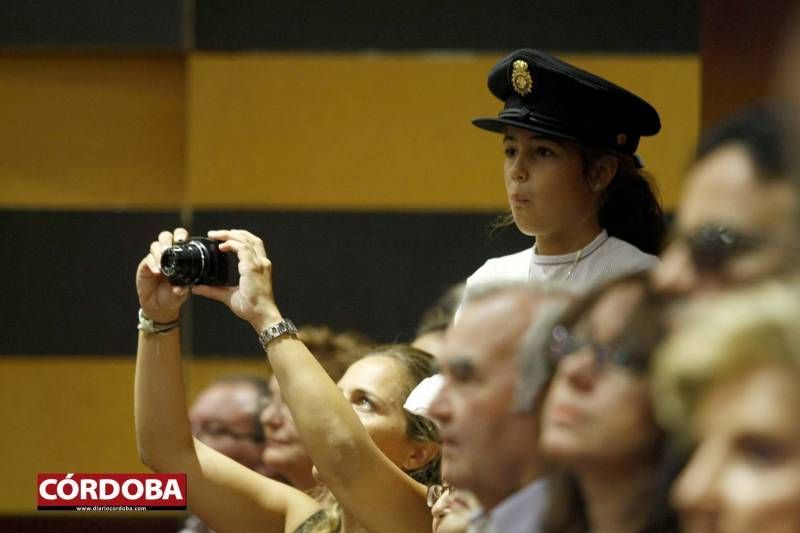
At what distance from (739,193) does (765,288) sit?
0.48ft

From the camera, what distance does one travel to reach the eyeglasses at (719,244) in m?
0.92

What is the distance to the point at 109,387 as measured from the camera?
3.47m

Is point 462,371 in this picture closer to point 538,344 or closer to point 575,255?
point 538,344

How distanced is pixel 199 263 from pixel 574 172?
55 cm

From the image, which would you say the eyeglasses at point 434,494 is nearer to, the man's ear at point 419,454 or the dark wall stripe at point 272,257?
the man's ear at point 419,454

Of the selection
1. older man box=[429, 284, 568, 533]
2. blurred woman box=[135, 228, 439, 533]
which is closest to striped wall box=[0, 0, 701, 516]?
blurred woman box=[135, 228, 439, 533]

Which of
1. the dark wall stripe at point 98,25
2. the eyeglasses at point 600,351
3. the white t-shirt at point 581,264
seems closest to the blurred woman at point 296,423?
the white t-shirt at point 581,264

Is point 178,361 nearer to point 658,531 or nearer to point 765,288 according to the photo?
point 658,531

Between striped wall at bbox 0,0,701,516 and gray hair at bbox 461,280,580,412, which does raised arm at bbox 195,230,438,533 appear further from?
striped wall at bbox 0,0,701,516

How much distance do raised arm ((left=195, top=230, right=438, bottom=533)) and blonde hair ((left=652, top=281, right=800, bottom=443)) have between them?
90 centimetres

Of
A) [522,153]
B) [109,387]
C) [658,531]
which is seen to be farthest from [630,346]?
[109,387]

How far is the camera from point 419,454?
2102 millimetres

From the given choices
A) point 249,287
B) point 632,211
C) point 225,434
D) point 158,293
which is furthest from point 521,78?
point 225,434

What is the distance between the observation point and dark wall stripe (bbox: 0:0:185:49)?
3484 mm
